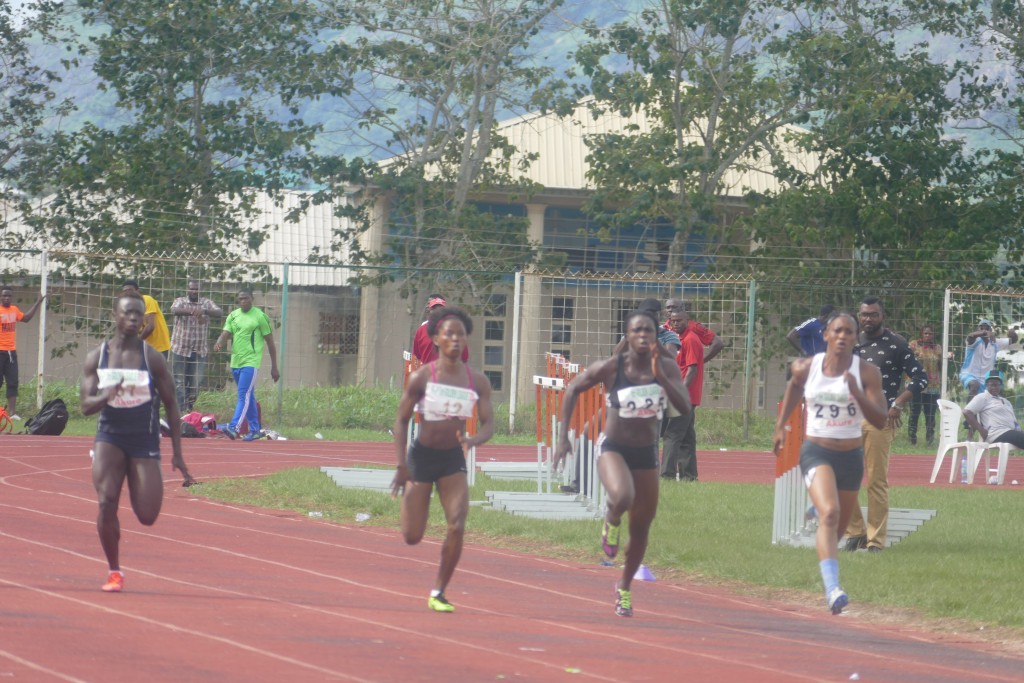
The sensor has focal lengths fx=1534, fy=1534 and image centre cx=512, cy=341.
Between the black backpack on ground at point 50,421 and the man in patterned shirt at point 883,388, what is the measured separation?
1167 cm

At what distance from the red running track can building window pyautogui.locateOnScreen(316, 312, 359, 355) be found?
10963mm

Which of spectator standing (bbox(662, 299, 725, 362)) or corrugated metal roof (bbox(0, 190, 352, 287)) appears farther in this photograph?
corrugated metal roof (bbox(0, 190, 352, 287))

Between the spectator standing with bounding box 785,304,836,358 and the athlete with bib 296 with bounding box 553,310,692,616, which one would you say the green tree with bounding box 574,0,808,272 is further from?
the athlete with bib 296 with bounding box 553,310,692,616

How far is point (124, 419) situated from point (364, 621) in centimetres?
191

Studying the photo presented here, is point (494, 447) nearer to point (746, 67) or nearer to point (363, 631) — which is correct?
point (746, 67)

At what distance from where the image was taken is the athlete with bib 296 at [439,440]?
29.8 ft

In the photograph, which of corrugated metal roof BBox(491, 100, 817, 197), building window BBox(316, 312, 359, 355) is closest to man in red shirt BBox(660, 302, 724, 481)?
building window BBox(316, 312, 359, 355)

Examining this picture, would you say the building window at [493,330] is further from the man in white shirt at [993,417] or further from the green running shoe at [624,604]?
the green running shoe at [624,604]

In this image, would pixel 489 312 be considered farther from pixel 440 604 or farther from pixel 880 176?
pixel 440 604

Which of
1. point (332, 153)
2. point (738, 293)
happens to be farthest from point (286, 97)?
point (738, 293)

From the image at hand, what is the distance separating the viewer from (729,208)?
29062mm

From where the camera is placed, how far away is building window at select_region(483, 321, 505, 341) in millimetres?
24172

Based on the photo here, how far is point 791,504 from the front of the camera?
12.3m

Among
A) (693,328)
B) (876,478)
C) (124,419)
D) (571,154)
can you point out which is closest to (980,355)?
(693,328)
